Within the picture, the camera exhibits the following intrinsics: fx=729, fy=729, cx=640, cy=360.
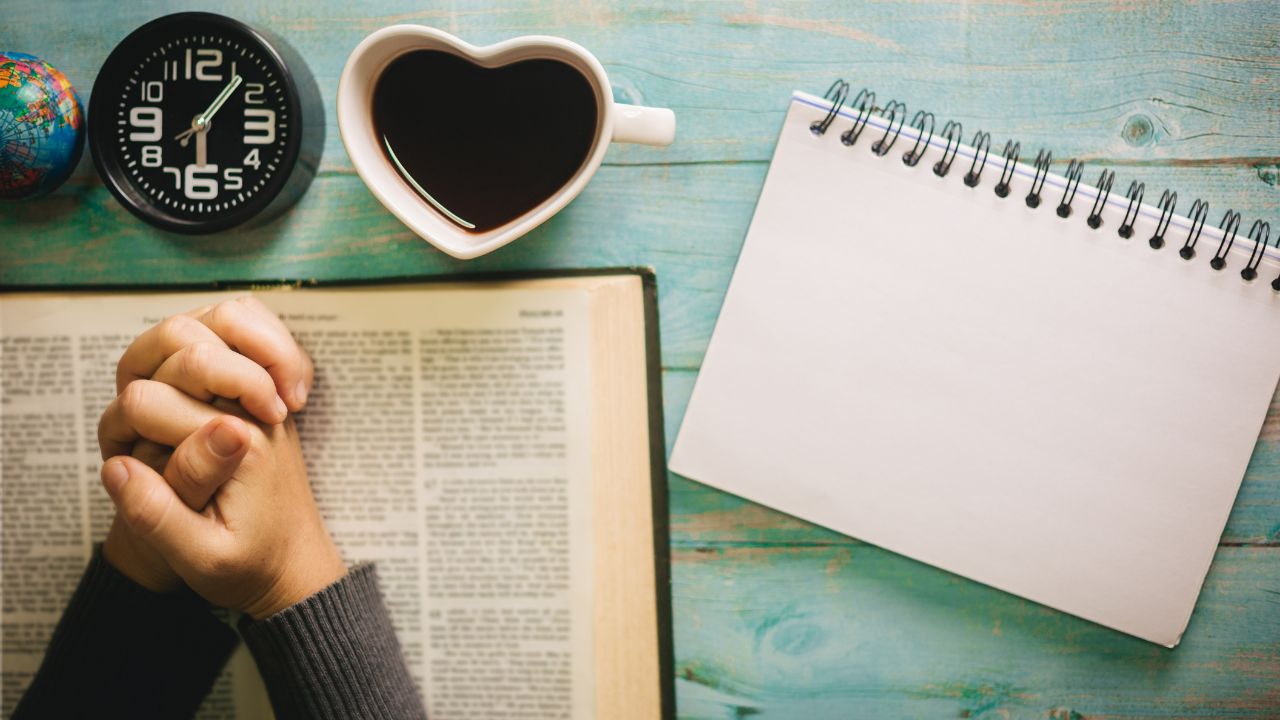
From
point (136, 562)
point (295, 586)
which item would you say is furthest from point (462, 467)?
point (136, 562)

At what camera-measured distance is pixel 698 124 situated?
1.96 ft

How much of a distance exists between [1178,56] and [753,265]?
38cm

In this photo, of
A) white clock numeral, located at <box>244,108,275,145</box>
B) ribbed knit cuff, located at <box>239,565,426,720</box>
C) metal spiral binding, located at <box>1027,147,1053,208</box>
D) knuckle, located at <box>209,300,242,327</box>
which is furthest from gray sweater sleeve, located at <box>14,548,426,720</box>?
metal spiral binding, located at <box>1027,147,1053,208</box>

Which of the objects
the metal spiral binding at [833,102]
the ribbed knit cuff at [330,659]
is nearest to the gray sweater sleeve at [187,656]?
the ribbed knit cuff at [330,659]

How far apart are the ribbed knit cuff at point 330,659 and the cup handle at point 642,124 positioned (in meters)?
0.41

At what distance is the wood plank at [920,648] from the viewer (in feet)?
1.98

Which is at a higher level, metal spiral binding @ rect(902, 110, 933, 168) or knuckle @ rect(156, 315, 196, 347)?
metal spiral binding @ rect(902, 110, 933, 168)

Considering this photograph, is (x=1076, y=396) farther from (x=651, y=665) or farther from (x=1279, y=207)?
(x=651, y=665)

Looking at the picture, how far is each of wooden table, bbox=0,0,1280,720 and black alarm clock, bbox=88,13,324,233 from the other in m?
0.05

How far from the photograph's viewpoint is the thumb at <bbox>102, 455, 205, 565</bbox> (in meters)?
0.52

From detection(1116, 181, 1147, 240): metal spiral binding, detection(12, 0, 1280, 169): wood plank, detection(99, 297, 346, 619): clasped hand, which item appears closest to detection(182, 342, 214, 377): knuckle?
detection(99, 297, 346, 619): clasped hand

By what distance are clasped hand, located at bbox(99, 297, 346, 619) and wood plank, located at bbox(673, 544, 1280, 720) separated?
322mm

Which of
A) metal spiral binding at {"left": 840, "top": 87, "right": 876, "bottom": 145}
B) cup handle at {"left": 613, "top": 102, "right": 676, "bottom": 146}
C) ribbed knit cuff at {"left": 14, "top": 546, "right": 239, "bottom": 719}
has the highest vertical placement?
metal spiral binding at {"left": 840, "top": 87, "right": 876, "bottom": 145}

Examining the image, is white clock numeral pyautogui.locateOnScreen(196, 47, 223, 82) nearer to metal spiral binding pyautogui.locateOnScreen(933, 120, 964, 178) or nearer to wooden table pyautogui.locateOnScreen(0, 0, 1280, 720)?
wooden table pyautogui.locateOnScreen(0, 0, 1280, 720)
